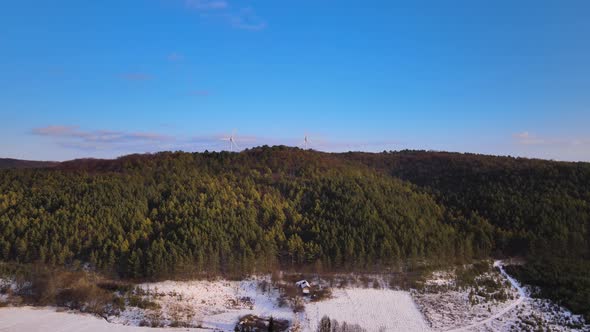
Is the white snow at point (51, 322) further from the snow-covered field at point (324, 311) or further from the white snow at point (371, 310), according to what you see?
the white snow at point (371, 310)

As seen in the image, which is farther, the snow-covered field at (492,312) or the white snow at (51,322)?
the snow-covered field at (492,312)

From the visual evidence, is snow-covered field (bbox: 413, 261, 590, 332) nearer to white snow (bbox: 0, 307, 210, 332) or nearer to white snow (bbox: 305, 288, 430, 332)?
white snow (bbox: 305, 288, 430, 332)

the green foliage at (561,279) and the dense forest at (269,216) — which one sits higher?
the dense forest at (269,216)

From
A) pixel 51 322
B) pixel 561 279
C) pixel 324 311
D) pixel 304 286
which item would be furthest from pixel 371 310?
pixel 51 322

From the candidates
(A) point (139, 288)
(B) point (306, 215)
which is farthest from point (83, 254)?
(B) point (306, 215)

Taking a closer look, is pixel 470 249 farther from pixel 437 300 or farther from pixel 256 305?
pixel 256 305

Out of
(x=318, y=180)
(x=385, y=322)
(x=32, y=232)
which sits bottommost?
(x=385, y=322)

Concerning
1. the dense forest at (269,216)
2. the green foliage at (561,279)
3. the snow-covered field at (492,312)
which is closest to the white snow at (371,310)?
the snow-covered field at (492,312)
